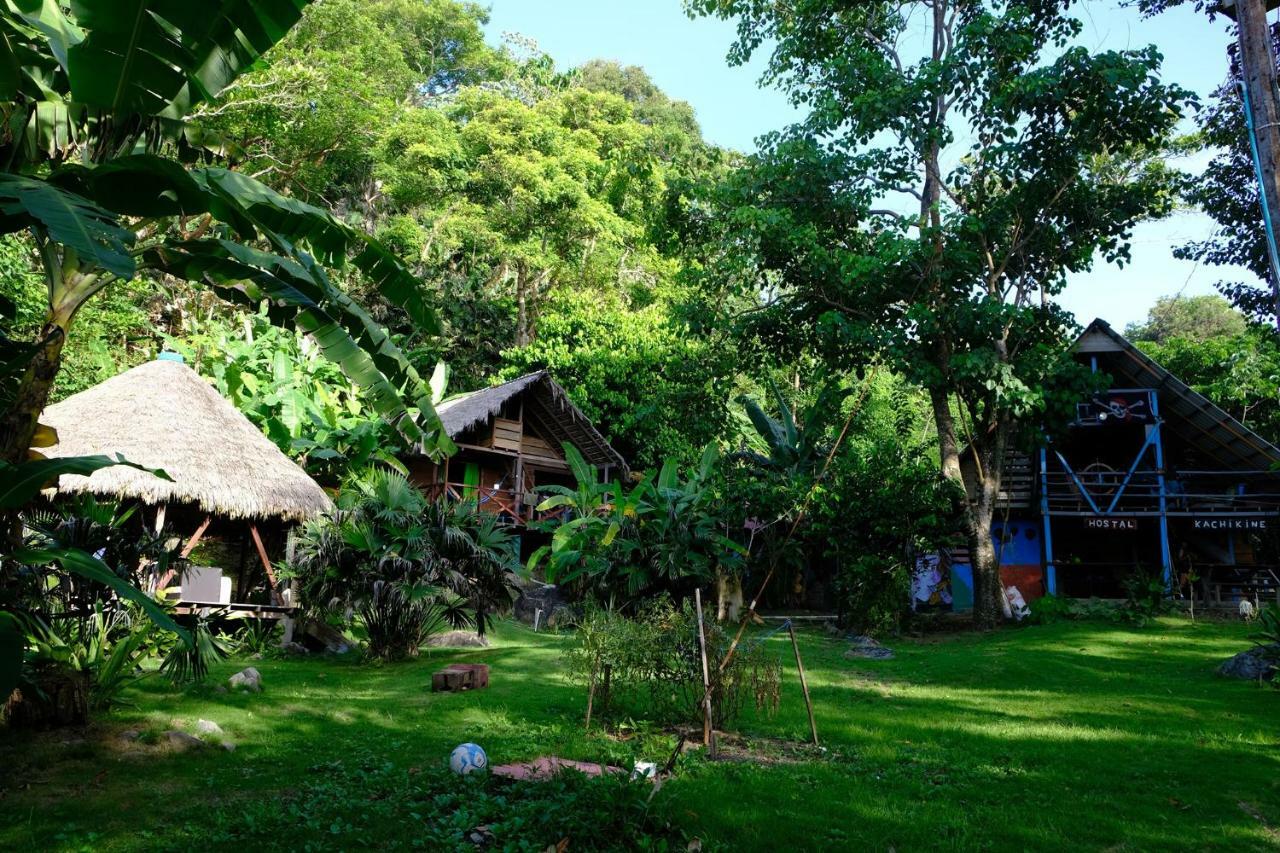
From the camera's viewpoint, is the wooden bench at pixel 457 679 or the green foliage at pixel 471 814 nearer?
the green foliage at pixel 471 814

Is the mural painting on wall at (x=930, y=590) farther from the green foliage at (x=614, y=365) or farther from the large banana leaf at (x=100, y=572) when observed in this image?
the large banana leaf at (x=100, y=572)

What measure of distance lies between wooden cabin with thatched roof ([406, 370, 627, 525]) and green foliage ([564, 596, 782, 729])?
12.5m

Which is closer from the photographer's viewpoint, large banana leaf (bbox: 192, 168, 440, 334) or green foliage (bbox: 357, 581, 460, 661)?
large banana leaf (bbox: 192, 168, 440, 334)

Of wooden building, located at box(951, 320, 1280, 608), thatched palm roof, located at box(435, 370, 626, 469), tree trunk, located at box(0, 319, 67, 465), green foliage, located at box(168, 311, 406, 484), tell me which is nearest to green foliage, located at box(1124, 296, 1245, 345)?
wooden building, located at box(951, 320, 1280, 608)

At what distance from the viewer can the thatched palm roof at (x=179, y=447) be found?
12281 mm

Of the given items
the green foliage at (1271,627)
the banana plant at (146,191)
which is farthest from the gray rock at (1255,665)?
the banana plant at (146,191)

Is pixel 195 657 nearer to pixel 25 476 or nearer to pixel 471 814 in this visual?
pixel 471 814

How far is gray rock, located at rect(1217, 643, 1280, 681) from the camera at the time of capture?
10203 millimetres

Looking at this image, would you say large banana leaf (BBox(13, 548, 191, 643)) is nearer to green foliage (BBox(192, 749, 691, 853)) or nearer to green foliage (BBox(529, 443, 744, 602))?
green foliage (BBox(192, 749, 691, 853))

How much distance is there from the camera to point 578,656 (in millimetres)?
8164

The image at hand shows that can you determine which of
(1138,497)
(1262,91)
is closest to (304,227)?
(1262,91)

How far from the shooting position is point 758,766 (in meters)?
6.79

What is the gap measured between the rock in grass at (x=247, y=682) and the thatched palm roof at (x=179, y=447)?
142 inches

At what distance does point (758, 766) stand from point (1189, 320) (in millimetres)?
40535
